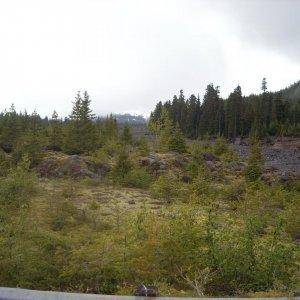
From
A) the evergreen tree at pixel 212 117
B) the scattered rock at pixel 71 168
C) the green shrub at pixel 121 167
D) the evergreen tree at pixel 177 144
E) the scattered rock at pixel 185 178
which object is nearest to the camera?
the green shrub at pixel 121 167

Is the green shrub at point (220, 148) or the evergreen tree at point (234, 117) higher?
the evergreen tree at point (234, 117)

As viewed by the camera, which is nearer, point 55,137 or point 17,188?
point 17,188

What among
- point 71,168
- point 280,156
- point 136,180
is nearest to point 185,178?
point 136,180

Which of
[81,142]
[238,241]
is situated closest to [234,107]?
[81,142]

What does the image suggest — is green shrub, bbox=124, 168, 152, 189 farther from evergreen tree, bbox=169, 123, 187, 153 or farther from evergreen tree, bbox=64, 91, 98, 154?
evergreen tree, bbox=169, 123, 187, 153

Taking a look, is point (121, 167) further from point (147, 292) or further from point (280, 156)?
point (280, 156)

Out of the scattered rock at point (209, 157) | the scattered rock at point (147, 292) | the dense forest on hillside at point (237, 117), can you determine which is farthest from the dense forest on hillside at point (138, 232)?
the dense forest on hillside at point (237, 117)

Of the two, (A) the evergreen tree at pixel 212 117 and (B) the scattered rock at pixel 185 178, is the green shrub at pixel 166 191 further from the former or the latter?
(A) the evergreen tree at pixel 212 117

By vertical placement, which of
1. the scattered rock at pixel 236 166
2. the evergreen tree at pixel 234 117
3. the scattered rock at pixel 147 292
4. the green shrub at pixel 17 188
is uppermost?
the evergreen tree at pixel 234 117

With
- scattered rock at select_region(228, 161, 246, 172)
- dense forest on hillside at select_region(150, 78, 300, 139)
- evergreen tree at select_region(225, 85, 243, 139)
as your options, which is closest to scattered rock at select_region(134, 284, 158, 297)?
scattered rock at select_region(228, 161, 246, 172)

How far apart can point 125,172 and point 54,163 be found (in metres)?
7.46

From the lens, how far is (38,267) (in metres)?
11.0

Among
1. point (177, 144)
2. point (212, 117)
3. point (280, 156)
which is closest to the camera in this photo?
point (177, 144)

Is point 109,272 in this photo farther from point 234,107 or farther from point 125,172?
point 234,107
